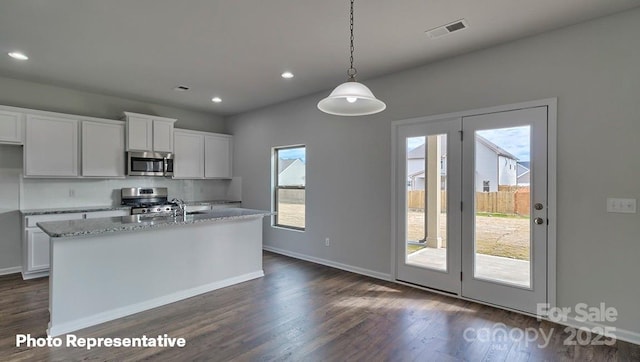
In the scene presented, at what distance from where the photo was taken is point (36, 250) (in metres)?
4.25

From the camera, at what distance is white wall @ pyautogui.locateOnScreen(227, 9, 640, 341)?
2654 mm

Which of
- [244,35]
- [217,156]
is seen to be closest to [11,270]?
[217,156]

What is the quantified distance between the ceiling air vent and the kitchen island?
2904 mm

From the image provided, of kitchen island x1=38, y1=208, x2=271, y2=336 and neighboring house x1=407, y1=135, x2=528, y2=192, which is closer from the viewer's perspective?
kitchen island x1=38, y1=208, x2=271, y2=336

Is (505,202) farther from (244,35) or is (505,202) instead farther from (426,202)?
(244,35)

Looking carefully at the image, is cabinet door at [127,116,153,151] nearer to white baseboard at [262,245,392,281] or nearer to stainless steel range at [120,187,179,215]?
stainless steel range at [120,187,179,215]

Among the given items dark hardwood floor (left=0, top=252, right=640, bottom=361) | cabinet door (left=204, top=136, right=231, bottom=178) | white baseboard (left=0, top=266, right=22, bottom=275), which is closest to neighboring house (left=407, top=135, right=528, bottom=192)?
dark hardwood floor (left=0, top=252, right=640, bottom=361)

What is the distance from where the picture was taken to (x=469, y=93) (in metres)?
3.49

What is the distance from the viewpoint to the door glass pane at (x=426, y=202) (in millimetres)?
3729

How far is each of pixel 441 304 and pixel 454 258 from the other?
54 centimetres

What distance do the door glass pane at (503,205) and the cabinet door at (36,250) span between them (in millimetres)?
5494

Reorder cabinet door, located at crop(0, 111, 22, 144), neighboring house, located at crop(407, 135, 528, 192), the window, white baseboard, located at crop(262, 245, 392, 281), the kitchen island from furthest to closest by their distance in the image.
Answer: the window
white baseboard, located at crop(262, 245, 392, 281)
cabinet door, located at crop(0, 111, 22, 144)
neighboring house, located at crop(407, 135, 528, 192)
the kitchen island

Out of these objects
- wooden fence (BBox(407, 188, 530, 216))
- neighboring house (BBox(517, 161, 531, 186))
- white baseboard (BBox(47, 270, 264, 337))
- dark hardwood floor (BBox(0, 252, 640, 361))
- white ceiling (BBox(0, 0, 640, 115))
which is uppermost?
white ceiling (BBox(0, 0, 640, 115))

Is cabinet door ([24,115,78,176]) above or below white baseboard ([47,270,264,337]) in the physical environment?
above
